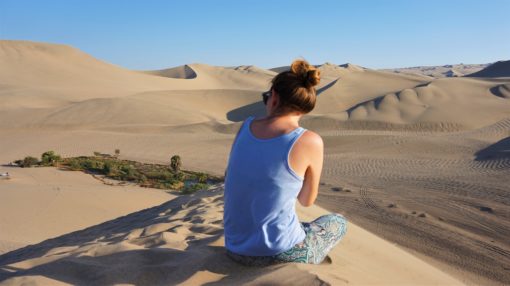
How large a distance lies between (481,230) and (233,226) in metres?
5.95

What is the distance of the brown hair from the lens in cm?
297

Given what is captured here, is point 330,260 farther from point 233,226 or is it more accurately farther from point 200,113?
point 200,113

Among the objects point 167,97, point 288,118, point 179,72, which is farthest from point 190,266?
point 179,72

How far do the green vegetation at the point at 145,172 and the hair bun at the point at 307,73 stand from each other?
10.1 metres

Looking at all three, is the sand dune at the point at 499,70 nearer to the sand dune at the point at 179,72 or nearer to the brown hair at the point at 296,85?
the sand dune at the point at 179,72

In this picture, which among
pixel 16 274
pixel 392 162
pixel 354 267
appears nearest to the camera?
pixel 16 274

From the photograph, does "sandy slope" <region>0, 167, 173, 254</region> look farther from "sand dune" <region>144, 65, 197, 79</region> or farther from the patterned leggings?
"sand dune" <region>144, 65, 197, 79</region>

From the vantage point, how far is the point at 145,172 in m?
15.4

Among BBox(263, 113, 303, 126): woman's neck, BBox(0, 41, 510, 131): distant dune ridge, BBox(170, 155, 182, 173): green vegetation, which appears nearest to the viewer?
BBox(263, 113, 303, 126): woman's neck

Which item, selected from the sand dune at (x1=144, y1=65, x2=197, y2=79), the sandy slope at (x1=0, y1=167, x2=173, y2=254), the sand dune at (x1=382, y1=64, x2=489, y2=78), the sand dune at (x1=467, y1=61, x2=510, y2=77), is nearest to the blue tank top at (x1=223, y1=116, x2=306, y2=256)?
the sandy slope at (x1=0, y1=167, x2=173, y2=254)

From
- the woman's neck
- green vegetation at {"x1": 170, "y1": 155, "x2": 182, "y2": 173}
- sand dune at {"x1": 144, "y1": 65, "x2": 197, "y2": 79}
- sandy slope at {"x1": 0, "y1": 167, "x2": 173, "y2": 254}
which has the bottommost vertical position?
sandy slope at {"x1": 0, "y1": 167, "x2": 173, "y2": 254}

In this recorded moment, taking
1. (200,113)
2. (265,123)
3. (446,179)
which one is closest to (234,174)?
(265,123)

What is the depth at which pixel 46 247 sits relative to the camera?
5.80 metres

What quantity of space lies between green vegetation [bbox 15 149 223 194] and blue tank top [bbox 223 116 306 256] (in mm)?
9604
